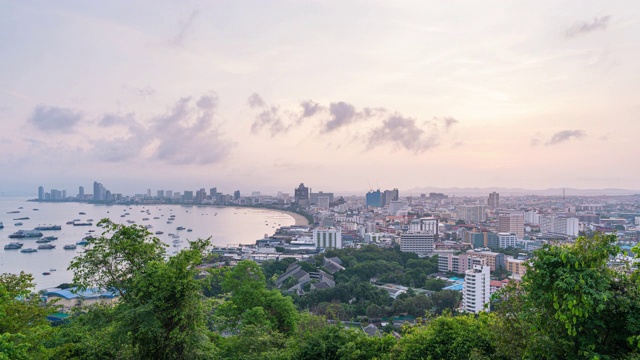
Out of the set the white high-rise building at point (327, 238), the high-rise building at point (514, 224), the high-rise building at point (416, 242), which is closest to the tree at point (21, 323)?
the high-rise building at point (416, 242)

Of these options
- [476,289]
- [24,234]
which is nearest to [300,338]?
[476,289]

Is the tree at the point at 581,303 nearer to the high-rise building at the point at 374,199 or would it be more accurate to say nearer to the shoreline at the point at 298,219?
the shoreline at the point at 298,219

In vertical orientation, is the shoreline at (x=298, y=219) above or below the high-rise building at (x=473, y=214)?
below

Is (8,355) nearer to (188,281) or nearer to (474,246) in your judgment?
(188,281)

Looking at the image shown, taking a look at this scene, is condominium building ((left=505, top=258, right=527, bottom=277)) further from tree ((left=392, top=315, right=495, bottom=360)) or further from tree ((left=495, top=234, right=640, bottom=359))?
tree ((left=495, top=234, right=640, bottom=359))

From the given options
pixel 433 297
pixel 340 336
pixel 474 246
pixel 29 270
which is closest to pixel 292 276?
pixel 433 297

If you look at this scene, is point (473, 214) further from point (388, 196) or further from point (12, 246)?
point (12, 246)
